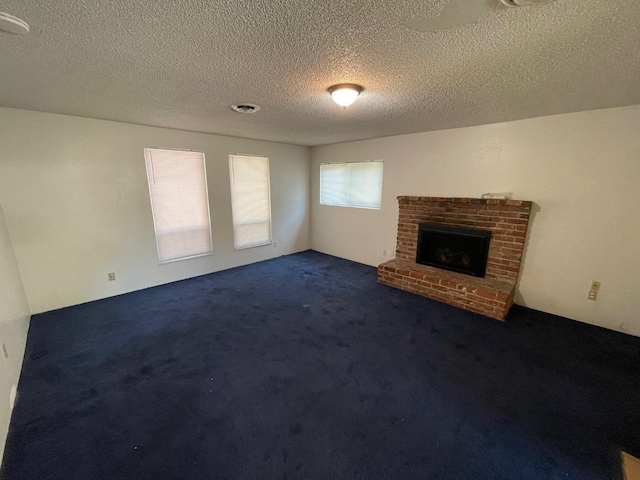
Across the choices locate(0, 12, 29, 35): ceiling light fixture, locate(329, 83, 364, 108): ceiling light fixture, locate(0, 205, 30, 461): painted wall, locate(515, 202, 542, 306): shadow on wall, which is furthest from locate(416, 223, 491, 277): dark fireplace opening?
locate(0, 205, 30, 461): painted wall

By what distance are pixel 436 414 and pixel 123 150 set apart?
444cm

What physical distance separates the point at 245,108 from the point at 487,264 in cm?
349

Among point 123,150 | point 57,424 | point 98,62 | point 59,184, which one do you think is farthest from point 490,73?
point 59,184

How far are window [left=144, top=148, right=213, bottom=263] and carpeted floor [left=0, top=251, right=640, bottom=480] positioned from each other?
3.78ft

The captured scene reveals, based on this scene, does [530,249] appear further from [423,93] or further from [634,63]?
[423,93]

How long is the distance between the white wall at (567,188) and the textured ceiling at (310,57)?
13.7 inches

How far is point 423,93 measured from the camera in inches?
86.2

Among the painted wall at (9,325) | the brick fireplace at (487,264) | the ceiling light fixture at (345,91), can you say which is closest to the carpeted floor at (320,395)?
the painted wall at (9,325)

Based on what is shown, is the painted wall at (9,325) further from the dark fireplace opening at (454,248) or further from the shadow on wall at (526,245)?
the shadow on wall at (526,245)

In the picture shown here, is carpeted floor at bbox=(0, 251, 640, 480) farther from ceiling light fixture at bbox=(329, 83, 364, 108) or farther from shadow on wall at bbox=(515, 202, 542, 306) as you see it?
ceiling light fixture at bbox=(329, 83, 364, 108)

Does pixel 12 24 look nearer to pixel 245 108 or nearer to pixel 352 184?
pixel 245 108

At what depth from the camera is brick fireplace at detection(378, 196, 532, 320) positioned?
3078 millimetres

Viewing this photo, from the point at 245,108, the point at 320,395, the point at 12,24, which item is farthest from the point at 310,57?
the point at 320,395

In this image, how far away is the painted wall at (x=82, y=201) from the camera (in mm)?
2820
